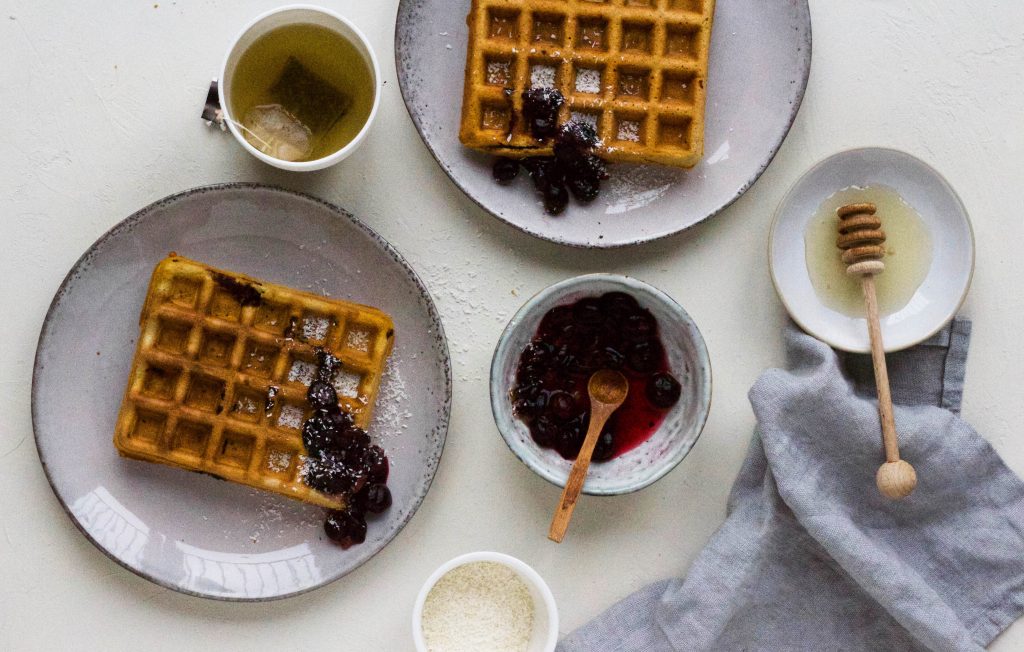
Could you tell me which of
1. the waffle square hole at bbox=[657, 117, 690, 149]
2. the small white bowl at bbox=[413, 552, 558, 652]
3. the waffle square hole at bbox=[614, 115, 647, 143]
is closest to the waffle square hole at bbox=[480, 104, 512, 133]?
the waffle square hole at bbox=[614, 115, 647, 143]

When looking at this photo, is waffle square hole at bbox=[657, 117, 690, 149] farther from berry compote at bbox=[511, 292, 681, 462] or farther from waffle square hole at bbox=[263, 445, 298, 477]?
waffle square hole at bbox=[263, 445, 298, 477]

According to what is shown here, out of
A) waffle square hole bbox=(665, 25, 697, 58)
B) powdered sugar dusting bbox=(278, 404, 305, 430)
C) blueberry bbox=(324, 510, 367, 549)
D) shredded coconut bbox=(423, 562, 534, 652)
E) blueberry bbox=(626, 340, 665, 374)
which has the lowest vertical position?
shredded coconut bbox=(423, 562, 534, 652)

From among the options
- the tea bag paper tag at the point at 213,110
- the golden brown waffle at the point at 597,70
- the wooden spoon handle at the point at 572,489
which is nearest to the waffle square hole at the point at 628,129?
the golden brown waffle at the point at 597,70

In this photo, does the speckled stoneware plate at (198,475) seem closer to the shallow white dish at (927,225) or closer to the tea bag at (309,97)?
the tea bag at (309,97)

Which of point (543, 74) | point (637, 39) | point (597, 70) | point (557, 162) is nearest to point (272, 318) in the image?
point (557, 162)

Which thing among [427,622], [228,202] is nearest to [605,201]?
[228,202]
